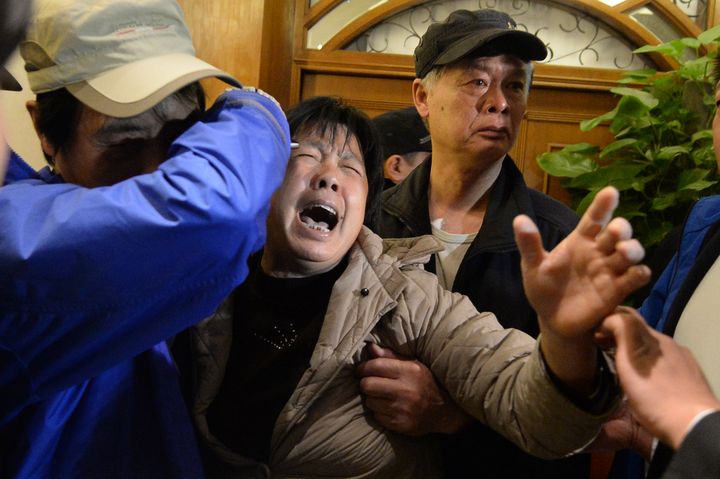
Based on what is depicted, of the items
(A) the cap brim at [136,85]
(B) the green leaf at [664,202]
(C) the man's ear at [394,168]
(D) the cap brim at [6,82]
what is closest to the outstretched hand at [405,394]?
(A) the cap brim at [136,85]

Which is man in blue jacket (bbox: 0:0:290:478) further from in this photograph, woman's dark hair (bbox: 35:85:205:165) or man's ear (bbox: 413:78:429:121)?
man's ear (bbox: 413:78:429:121)

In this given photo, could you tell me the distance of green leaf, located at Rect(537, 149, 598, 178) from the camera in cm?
305

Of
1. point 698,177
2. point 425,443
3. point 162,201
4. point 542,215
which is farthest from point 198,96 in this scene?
point 698,177

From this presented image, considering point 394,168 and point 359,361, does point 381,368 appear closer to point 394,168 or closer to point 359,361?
point 359,361

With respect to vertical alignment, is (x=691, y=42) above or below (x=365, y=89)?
above

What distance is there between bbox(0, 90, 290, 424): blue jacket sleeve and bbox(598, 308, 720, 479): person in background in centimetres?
45

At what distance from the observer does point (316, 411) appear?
1.17m

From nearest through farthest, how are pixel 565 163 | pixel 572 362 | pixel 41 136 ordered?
1. pixel 572 362
2. pixel 41 136
3. pixel 565 163

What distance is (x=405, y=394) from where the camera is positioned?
3.73ft

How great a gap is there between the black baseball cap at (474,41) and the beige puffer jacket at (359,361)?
2.25 ft

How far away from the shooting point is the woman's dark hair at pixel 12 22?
2.05ft

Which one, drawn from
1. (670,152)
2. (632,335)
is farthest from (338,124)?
(670,152)

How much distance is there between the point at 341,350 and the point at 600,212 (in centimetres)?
52

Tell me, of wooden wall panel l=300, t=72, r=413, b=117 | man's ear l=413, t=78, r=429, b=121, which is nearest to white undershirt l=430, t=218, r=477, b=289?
man's ear l=413, t=78, r=429, b=121
